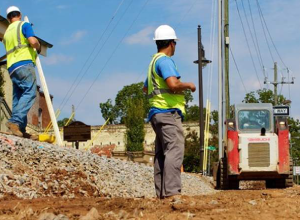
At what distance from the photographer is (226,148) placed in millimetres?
16172

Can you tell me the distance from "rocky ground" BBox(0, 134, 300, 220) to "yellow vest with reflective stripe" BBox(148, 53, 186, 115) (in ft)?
3.34

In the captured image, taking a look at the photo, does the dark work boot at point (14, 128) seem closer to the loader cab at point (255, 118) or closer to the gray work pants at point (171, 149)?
the gray work pants at point (171, 149)

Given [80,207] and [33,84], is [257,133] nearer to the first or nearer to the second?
[33,84]

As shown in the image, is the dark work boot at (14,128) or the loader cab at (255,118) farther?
the loader cab at (255,118)

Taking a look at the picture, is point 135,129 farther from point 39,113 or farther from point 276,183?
point 276,183

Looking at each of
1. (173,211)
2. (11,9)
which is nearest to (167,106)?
(173,211)

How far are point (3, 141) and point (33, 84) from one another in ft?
4.28

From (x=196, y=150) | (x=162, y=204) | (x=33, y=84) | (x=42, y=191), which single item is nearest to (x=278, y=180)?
(x=33, y=84)

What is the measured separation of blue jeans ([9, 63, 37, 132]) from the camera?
34.7 ft

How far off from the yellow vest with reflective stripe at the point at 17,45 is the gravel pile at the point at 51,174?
127 centimetres

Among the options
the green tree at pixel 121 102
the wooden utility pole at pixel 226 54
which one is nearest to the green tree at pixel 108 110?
the green tree at pixel 121 102

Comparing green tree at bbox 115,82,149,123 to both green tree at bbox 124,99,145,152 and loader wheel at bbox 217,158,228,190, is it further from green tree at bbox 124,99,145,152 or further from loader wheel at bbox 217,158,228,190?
loader wheel at bbox 217,158,228,190

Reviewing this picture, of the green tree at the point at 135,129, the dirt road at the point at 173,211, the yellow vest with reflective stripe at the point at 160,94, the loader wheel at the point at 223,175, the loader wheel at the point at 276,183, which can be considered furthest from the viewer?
the green tree at the point at 135,129

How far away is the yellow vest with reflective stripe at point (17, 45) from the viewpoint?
10516mm
